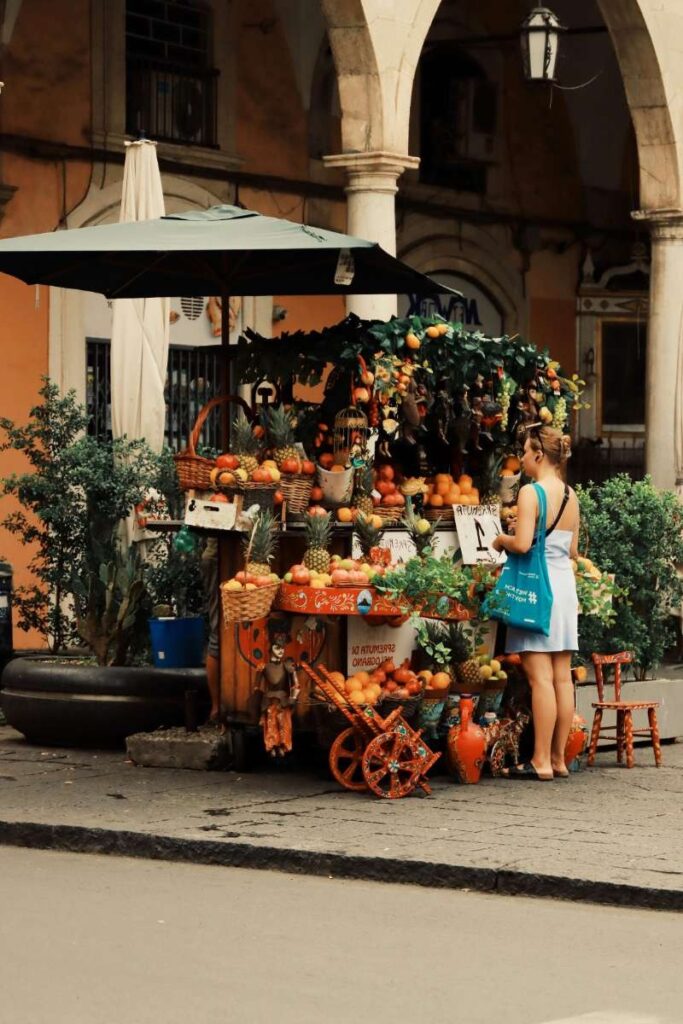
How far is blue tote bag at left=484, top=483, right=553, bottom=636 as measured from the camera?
33.2ft

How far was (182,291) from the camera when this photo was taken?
37.8ft

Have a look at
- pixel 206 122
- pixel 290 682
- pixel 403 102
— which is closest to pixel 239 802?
pixel 290 682

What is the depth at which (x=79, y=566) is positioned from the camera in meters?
12.4

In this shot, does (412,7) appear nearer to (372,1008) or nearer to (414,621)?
(414,621)

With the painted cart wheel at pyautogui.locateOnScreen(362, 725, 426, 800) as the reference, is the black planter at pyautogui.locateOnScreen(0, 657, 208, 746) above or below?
above

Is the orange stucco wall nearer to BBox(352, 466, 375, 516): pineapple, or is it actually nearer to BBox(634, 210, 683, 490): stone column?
BBox(634, 210, 683, 490): stone column

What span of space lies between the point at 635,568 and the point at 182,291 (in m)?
3.10

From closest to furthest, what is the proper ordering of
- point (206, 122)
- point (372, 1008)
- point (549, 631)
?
point (372, 1008), point (549, 631), point (206, 122)

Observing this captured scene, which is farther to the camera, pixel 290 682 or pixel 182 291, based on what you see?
pixel 182 291

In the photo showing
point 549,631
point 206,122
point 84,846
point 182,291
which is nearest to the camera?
point 84,846

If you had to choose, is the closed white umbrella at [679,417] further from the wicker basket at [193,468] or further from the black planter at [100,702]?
the wicker basket at [193,468]

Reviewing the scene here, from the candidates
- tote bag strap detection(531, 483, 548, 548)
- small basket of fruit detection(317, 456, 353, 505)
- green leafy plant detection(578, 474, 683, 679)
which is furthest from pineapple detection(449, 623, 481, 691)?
green leafy plant detection(578, 474, 683, 679)

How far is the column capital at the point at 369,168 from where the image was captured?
14.1 metres

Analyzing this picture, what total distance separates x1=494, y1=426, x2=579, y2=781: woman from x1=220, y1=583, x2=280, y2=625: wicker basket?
1.23m
